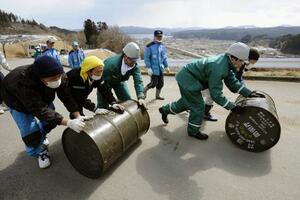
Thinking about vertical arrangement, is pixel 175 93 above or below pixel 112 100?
below

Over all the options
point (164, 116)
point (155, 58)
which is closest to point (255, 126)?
→ point (164, 116)

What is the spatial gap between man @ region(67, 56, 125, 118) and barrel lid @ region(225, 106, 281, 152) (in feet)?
5.91

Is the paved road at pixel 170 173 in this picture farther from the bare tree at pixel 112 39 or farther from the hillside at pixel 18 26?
the hillside at pixel 18 26

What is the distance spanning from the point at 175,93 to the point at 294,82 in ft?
13.5

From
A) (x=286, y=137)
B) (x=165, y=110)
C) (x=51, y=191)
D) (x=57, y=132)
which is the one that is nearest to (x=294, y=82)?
(x=286, y=137)

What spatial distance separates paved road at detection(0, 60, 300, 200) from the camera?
2.94 meters

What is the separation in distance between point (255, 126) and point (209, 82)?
943 mm

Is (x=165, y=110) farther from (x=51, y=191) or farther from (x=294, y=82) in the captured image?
(x=294, y=82)

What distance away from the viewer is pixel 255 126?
3672 millimetres

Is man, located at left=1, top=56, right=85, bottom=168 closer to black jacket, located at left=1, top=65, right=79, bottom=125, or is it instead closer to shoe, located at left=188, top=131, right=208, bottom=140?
black jacket, located at left=1, top=65, right=79, bottom=125

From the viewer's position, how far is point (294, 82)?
818cm

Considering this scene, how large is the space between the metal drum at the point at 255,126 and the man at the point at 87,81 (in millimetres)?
1810

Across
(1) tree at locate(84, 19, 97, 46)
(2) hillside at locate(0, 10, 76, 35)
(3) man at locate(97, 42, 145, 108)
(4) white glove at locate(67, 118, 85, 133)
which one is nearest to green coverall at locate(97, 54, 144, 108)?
(3) man at locate(97, 42, 145, 108)

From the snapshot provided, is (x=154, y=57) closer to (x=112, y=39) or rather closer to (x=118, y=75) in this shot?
(x=118, y=75)
